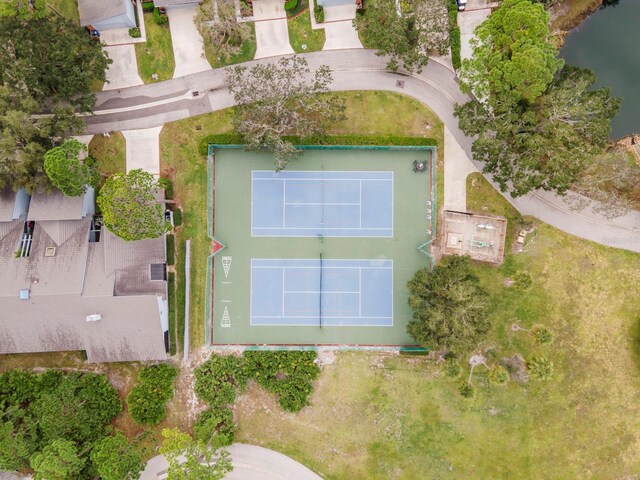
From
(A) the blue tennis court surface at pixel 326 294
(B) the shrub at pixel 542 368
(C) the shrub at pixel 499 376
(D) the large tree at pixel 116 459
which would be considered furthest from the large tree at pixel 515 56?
(D) the large tree at pixel 116 459

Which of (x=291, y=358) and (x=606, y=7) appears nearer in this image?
(x=291, y=358)

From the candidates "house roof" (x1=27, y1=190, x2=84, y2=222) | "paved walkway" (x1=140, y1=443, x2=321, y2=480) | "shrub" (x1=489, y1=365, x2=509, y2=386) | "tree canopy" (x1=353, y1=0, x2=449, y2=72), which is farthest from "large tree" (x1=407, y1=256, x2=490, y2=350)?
"house roof" (x1=27, y1=190, x2=84, y2=222)

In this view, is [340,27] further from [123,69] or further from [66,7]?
[66,7]

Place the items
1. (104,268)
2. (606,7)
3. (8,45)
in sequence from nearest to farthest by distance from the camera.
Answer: (8,45) → (104,268) → (606,7)

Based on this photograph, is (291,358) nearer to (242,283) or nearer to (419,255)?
(242,283)

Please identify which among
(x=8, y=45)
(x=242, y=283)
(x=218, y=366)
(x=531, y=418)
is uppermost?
(x=8, y=45)

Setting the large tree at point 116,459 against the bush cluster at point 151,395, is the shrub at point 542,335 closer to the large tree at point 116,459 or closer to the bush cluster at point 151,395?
the bush cluster at point 151,395

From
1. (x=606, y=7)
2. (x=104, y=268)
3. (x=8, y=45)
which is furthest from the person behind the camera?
(x=606, y=7)

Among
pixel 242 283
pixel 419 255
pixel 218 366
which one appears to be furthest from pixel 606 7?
pixel 218 366

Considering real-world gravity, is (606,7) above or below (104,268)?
above
